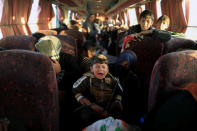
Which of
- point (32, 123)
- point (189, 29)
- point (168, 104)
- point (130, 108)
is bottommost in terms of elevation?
point (130, 108)

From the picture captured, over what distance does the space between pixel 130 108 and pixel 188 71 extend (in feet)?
4.15

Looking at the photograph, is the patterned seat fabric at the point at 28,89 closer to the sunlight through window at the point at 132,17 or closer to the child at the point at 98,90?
the child at the point at 98,90

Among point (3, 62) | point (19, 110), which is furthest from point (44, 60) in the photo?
point (19, 110)

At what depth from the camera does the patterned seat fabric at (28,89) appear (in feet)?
3.75

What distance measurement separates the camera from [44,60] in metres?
1.15

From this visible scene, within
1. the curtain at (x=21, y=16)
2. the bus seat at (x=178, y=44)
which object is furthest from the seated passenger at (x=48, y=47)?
the curtain at (x=21, y=16)

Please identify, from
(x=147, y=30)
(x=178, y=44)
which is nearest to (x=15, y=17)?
(x=147, y=30)

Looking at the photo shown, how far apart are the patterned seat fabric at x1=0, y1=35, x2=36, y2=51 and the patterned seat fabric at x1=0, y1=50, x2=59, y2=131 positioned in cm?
135

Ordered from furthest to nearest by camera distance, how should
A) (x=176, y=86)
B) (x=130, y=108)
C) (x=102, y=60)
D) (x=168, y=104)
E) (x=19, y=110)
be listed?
1. (x=130, y=108)
2. (x=102, y=60)
3. (x=19, y=110)
4. (x=176, y=86)
5. (x=168, y=104)

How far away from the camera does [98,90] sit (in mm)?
1758

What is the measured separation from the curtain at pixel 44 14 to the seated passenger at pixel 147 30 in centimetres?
497

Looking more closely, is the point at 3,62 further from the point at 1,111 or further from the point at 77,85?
the point at 77,85

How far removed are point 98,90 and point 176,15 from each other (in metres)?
4.59

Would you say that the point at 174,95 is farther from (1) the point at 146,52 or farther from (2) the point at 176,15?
(2) the point at 176,15
